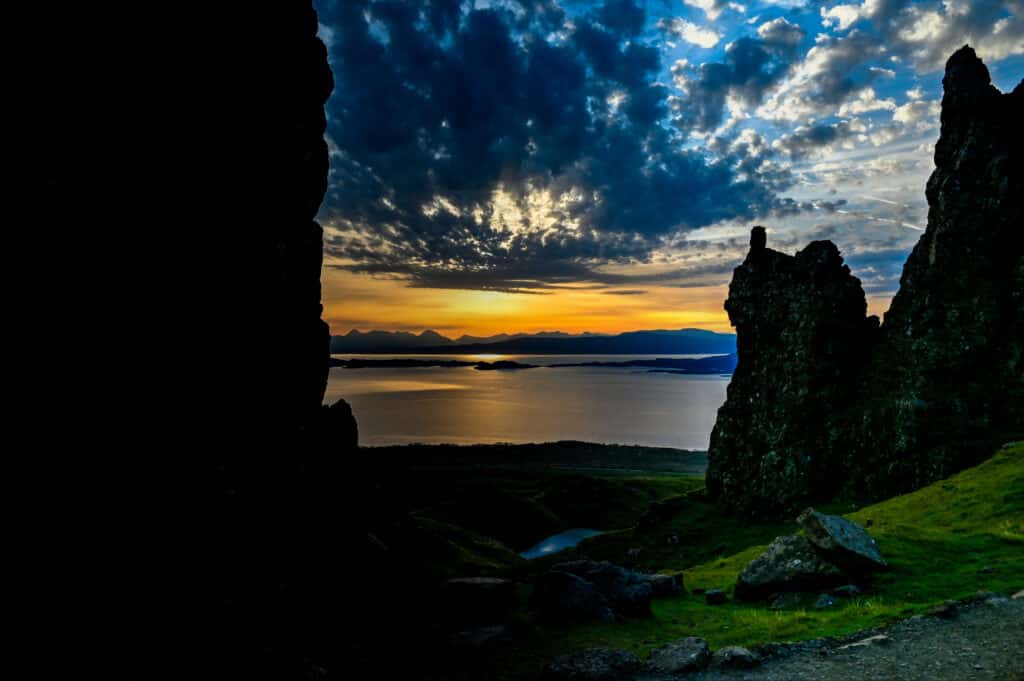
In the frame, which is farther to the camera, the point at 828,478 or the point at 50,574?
the point at 828,478

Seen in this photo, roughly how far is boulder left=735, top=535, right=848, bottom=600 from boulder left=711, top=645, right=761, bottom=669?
9.21 metres

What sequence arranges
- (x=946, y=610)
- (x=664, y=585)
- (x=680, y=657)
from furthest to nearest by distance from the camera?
(x=664, y=585), (x=946, y=610), (x=680, y=657)

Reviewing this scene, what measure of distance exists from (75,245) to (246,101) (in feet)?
30.0

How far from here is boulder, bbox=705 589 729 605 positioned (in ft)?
94.8

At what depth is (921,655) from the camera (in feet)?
56.5

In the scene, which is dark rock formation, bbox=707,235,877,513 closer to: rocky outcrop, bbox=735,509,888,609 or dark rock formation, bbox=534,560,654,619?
rocky outcrop, bbox=735,509,888,609

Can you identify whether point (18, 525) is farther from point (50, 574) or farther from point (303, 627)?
point (303, 627)

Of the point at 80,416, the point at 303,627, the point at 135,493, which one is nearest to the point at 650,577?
the point at 303,627

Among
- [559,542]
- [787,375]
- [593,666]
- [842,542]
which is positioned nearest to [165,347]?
[593,666]

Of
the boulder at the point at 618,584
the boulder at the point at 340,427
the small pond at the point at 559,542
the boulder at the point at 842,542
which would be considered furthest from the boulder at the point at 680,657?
the small pond at the point at 559,542

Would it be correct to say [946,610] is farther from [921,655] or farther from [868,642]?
[921,655]

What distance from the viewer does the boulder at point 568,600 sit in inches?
1029

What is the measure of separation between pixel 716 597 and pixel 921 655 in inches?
495

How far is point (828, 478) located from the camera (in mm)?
93875
